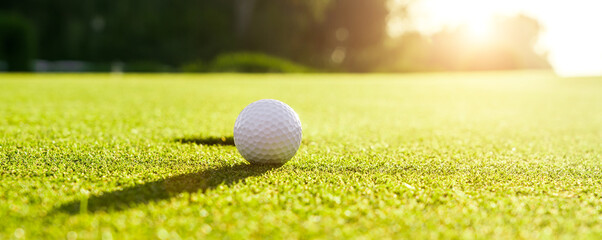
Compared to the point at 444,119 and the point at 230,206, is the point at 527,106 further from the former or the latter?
the point at 230,206

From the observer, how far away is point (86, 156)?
2.10 m

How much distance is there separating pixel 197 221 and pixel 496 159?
1.73 m

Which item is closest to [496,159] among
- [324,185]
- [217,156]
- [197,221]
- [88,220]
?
[324,185]

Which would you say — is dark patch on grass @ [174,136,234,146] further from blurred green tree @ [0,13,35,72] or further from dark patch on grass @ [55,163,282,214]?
blurred green tree @ [0,13,35,72]

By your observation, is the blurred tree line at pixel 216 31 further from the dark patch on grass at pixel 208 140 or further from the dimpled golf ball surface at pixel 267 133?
the dimpled golf ball surface at pixel 267 133

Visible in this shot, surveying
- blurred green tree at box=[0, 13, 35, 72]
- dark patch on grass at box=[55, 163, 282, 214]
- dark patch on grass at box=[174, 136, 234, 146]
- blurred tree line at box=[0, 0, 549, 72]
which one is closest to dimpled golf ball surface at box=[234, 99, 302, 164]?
dark patch on grass at box=[55, 163, 282, 214]

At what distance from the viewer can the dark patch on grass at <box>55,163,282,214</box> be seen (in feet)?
4.64

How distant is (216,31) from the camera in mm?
31625

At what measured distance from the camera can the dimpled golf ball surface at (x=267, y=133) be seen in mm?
2119

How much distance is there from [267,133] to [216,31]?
30680 mm

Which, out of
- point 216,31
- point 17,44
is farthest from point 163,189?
point 216,31

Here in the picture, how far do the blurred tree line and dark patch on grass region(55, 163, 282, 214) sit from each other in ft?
87.2

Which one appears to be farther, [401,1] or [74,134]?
[401,1]

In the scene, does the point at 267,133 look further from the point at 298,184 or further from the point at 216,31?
the point at 216,31
